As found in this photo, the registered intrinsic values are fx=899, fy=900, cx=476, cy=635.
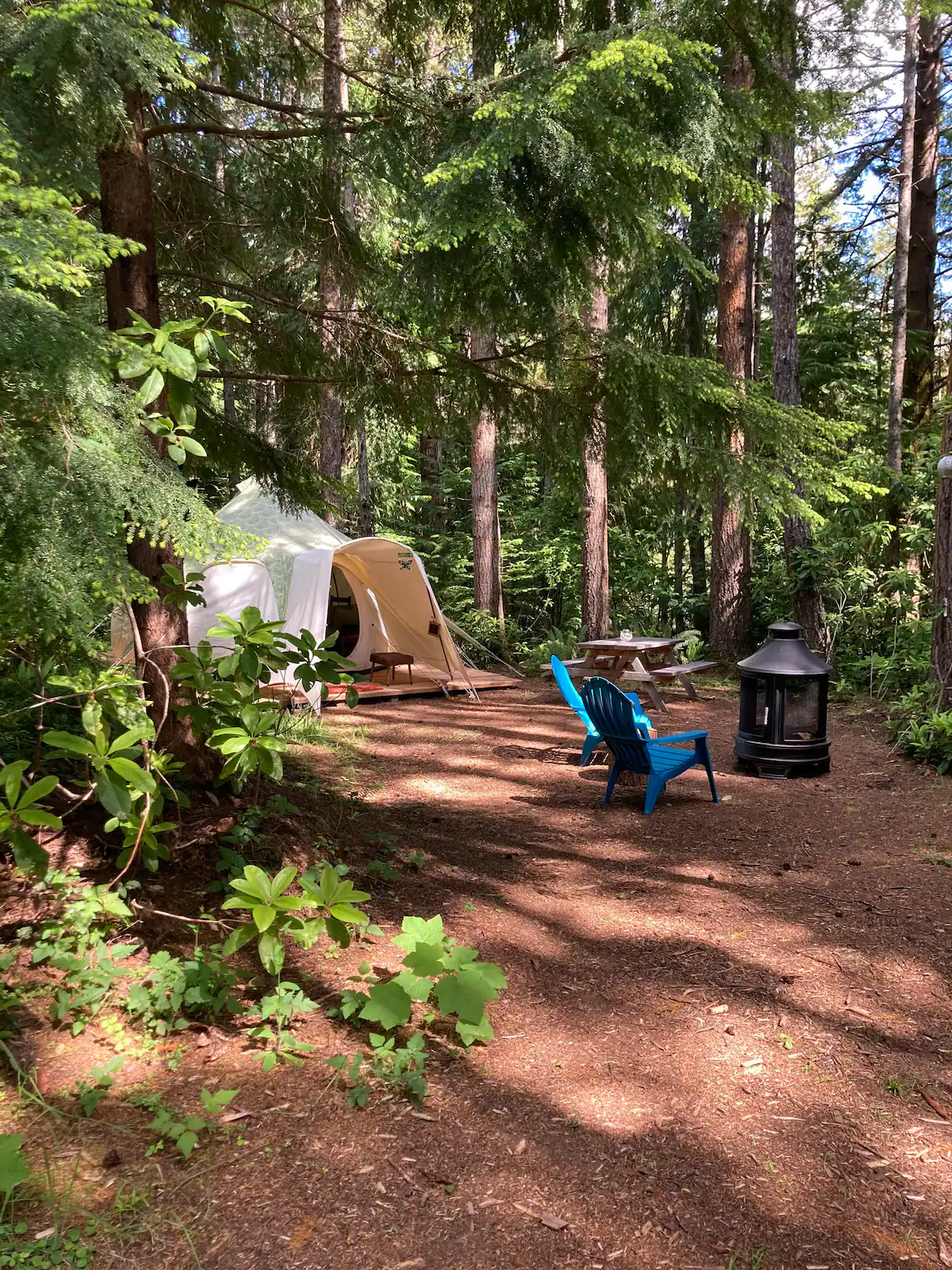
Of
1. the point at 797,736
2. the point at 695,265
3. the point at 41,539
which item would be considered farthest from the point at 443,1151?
the point at 797,736

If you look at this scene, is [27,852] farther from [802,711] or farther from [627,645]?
[627,645]

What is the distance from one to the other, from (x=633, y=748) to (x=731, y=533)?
7.29m

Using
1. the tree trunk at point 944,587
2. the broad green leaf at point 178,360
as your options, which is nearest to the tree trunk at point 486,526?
the tree trunk at point 944,587

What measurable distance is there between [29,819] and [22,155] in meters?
1.86

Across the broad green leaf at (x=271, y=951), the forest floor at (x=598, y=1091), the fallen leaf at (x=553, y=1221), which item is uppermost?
the broad green leaf at (x=271, y=951)

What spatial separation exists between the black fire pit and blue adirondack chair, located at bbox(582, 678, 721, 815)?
920 mm

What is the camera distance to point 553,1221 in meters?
2.20

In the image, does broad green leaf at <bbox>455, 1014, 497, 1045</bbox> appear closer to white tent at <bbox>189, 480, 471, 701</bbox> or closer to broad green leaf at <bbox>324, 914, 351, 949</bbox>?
broad green leaf at <bbox>324, 914, 351, 949</bbox>

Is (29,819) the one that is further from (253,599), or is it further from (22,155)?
(253,599)

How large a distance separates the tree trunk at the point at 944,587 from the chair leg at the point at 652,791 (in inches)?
117

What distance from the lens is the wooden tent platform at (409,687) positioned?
34.7 ft

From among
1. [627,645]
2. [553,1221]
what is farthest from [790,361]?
[553,1221]

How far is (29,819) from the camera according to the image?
2.29 m

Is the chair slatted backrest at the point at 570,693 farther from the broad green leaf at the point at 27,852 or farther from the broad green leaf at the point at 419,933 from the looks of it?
the broad green leaf at the point at 27,852
